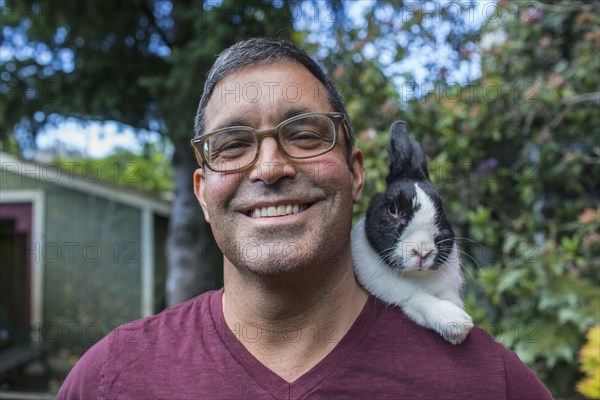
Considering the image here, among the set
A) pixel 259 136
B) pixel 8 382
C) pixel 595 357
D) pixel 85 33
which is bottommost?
pixel 8 382

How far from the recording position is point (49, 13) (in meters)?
6.25

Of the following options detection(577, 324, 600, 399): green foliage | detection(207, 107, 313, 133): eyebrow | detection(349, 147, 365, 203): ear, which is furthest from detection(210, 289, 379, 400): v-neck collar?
detection(577, 324, 600, 399): green foliage

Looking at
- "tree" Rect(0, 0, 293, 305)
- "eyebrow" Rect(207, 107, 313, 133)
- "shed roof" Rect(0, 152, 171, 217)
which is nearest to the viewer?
"eyebrow" Rect(207, 107, 313, 133)

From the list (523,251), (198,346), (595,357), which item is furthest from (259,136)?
(523,251)

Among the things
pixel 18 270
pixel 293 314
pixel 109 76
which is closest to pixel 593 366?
pixel 293 314

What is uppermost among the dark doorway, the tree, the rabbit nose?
the tree

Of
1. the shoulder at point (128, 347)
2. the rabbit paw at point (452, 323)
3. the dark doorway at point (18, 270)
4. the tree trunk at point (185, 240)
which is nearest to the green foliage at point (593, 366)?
the rabbit paw at point (452, 323)

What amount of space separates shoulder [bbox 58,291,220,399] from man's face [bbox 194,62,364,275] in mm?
326

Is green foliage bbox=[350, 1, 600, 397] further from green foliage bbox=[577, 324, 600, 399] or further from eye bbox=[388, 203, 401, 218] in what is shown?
eye bbox=[388, 203, 401, 218]

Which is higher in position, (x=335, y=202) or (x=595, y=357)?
(x=335, y=202)

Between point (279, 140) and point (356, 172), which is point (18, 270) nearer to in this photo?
point (356, 172)

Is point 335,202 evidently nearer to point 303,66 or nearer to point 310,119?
point 310,119

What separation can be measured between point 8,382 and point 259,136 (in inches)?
310

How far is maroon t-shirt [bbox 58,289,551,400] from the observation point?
4.91 feet
